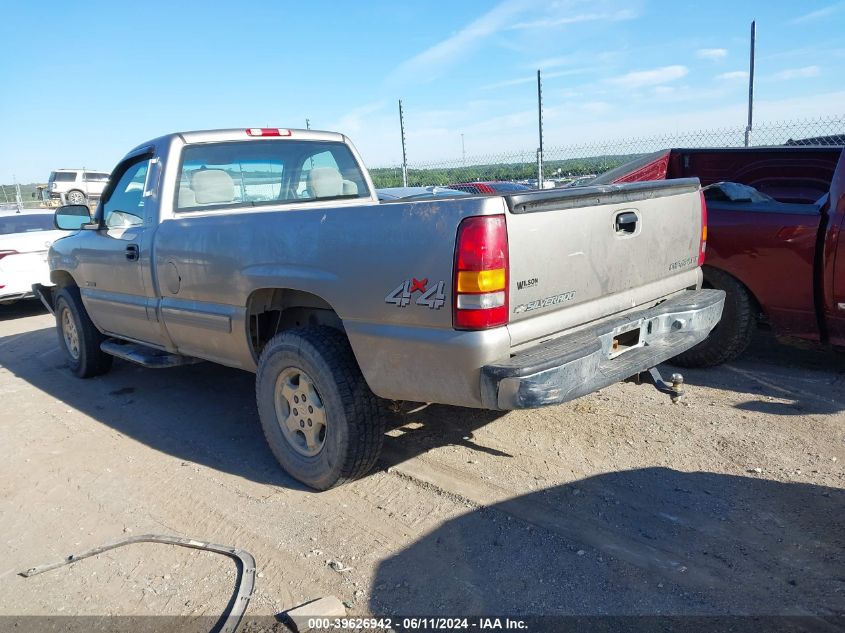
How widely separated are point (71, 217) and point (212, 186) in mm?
1636

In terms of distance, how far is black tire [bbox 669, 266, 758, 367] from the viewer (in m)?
4.95

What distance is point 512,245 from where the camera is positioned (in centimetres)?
279

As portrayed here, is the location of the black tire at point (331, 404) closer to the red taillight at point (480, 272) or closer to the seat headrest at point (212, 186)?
the red taillight at point (480, 272)

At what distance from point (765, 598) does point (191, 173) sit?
4.10m

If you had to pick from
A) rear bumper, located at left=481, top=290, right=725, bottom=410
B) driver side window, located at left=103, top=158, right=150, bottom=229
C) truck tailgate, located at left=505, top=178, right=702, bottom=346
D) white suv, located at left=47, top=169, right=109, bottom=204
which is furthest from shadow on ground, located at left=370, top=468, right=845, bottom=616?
white suv, located at left=47, top=169, right=109, bottom=204

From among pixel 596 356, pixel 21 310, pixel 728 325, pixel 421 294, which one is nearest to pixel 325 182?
pixel 421 294

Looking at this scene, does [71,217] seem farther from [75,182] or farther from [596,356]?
[75,182]

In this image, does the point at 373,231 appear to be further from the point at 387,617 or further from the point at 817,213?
the point at 817,213

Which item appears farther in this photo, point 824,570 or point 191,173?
point 191,173

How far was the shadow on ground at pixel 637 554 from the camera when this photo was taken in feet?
8.35

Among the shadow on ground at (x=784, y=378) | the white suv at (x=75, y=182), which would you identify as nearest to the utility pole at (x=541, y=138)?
the shadow on ground at (x=784, y=378)

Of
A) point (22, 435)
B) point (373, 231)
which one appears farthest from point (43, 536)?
point (373, 231)

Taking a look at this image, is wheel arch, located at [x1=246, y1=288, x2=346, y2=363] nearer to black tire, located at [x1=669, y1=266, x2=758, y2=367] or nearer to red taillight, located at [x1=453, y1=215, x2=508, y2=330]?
red taillight, located at [x1=453, y1=215, x2=508, y2=330]

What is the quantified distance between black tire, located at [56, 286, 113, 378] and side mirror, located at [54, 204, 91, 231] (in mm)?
773
